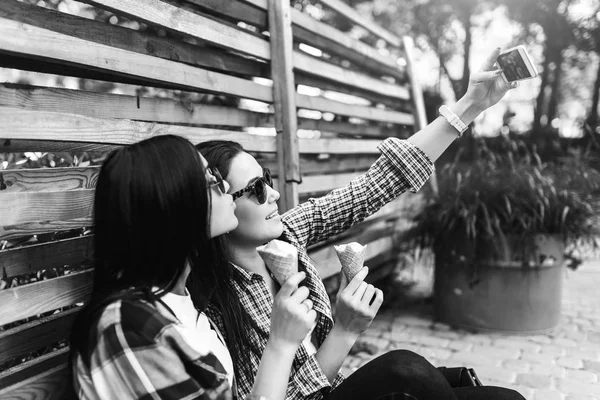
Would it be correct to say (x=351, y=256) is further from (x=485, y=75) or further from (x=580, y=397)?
(x=580, y=397)

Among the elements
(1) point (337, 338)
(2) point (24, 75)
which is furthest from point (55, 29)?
(2) point (24, 75)

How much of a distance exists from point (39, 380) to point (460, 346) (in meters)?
3.13

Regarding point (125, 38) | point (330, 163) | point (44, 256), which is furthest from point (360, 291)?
point (330, 163)

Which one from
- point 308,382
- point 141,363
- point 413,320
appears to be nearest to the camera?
point 141,363

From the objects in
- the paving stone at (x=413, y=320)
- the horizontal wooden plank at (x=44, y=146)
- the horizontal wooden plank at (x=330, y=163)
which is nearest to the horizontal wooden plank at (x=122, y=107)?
the horizontal wooden plank at (x=44, y=146)

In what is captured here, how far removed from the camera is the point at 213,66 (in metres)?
2.68

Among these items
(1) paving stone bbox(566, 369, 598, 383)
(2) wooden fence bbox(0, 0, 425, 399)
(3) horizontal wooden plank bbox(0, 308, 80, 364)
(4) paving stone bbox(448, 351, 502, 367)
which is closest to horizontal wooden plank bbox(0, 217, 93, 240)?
(2) wooden fence bbox(0, 0, 425, 399)

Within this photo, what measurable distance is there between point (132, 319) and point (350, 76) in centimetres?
324

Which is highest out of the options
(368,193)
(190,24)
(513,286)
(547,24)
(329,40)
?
(547,24)

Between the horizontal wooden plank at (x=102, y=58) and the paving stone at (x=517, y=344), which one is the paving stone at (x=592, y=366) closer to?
the paving stone at (x=517, y=344)

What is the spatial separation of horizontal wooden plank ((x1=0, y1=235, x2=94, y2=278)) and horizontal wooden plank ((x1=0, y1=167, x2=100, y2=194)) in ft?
0.55

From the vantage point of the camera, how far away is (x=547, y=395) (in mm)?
3227

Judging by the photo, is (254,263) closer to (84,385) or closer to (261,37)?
(84,385)

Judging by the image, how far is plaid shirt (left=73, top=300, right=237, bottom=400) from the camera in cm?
122
